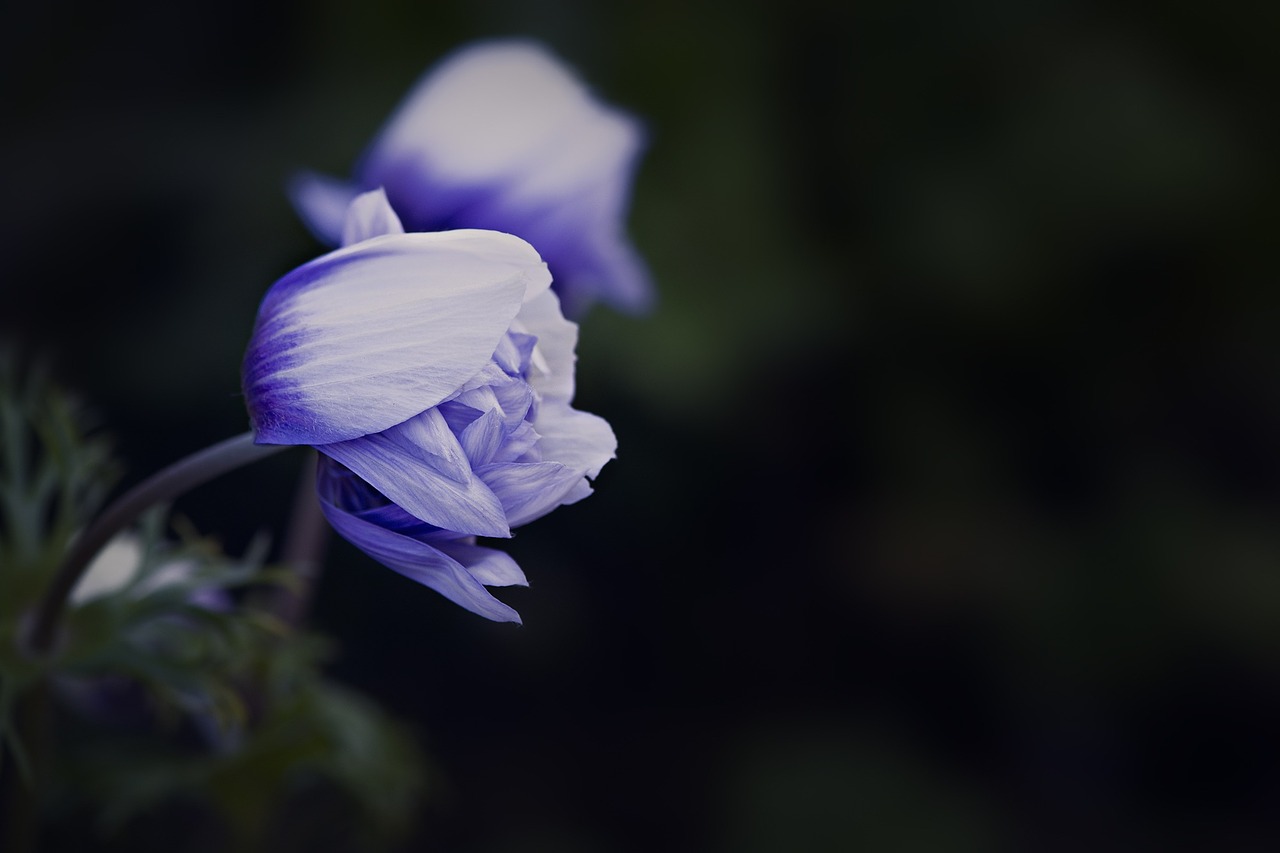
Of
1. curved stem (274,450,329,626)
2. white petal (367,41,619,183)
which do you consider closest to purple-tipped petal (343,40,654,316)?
white petal (367,41,619,183)

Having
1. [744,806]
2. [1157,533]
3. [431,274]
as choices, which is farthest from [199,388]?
[1157,533]

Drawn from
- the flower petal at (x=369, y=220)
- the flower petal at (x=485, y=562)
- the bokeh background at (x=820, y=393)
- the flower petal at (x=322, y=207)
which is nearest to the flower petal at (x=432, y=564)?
the flower petal at (x=485, y=562)

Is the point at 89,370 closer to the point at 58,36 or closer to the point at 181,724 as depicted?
the point at 58,36

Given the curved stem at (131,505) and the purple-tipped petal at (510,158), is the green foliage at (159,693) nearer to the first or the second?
the curved stem at (131,505)

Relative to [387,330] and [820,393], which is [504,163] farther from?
[820,393]

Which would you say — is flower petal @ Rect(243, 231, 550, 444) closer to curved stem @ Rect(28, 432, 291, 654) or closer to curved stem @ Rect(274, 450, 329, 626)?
curved stem @ Rect(28, 432, 291, 654)

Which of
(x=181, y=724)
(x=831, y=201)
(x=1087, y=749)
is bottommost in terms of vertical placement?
(x=1087, y=749)
